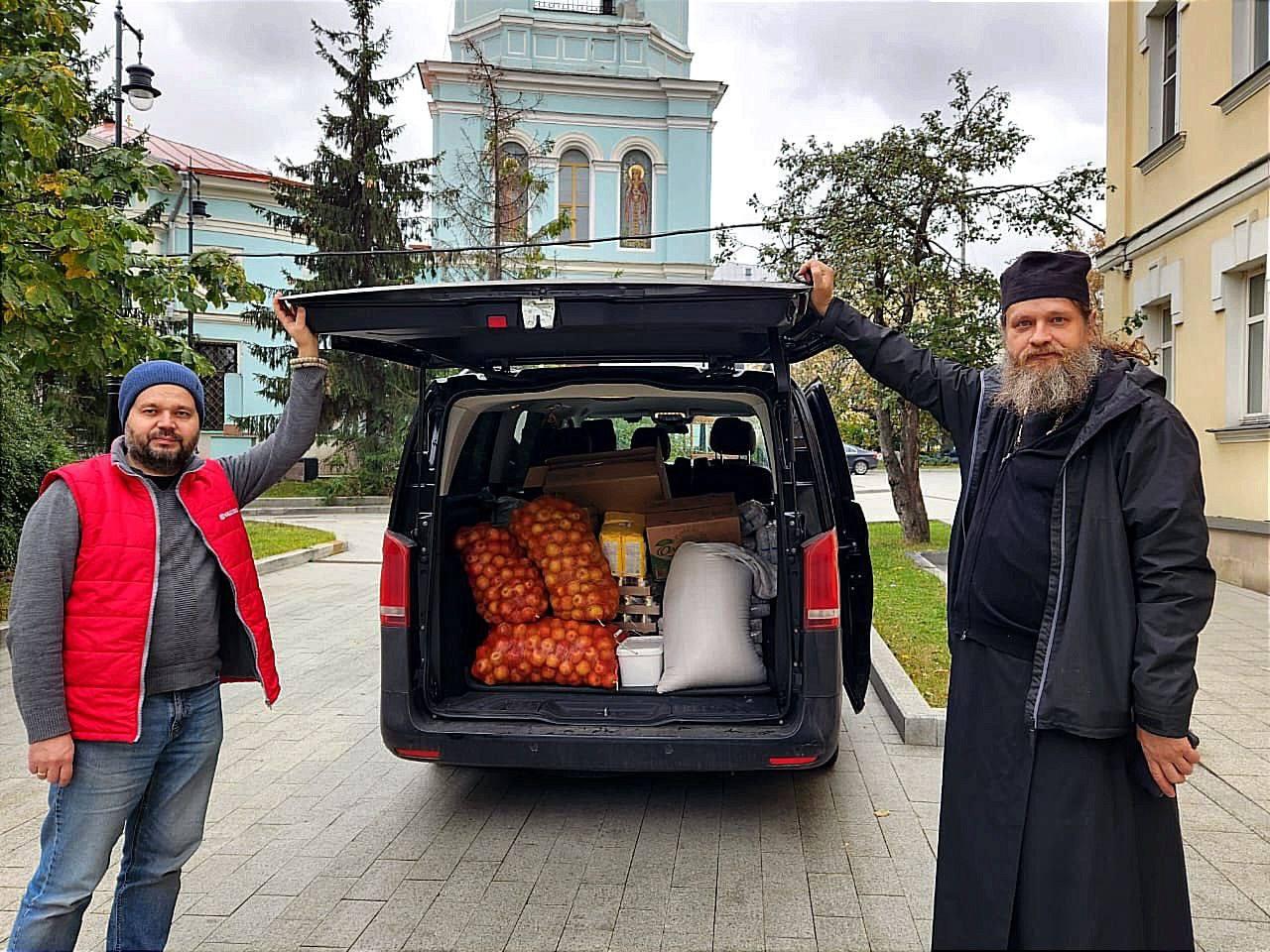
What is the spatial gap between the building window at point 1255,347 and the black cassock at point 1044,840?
9.51 metres

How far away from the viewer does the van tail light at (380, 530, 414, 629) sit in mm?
4523

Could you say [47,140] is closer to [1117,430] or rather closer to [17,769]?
[17,769]

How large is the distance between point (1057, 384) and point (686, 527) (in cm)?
259

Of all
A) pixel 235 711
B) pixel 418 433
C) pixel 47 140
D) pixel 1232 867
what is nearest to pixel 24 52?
pixel 47 140

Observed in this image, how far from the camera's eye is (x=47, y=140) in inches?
283

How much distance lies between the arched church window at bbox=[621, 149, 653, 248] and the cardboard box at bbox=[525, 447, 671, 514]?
92.6ft

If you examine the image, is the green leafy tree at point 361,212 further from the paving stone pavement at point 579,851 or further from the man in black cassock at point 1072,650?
the man in black cassock at point 1072,650

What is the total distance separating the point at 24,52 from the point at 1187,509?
8.69m

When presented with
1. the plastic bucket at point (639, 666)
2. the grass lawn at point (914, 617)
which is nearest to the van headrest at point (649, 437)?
the plastic bucket at point (639, 666)

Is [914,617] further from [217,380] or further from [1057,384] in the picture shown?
[217,380]

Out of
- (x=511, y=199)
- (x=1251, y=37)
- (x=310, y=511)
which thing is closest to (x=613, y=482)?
(x=1251, y=37)

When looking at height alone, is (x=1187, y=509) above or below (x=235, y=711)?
above

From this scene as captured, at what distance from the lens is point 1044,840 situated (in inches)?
108

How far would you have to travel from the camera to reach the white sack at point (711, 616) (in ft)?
15.6
